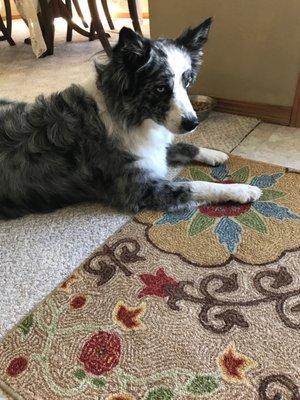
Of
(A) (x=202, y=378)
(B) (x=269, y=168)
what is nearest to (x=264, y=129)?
(B) (x=269, y=168)

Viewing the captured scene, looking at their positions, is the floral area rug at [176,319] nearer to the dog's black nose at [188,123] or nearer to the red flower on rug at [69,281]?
the red flower on rug at [69,281]

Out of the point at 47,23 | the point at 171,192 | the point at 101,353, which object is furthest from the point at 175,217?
the point at 47,23

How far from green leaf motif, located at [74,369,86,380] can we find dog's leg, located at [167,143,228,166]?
127 cm

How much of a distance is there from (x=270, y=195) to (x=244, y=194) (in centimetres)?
16

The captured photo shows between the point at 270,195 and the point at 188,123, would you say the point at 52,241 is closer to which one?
the point at 188,123

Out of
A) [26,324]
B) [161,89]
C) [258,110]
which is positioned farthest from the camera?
[258,110]

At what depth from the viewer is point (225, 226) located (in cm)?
170

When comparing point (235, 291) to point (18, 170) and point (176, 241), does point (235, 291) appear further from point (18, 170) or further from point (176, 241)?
point (18, 170)

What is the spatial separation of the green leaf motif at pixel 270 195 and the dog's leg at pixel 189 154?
35 centimetres

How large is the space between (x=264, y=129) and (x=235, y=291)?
140cm

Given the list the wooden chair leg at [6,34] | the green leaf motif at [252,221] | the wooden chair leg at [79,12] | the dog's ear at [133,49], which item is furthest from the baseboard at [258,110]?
the wooden chair leg at [6,34]

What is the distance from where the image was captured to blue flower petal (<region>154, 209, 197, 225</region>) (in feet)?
5.79

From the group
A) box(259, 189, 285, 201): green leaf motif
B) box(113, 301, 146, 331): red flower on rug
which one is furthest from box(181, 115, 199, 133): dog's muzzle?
box(113, 301, 146, 331): red flower on rug

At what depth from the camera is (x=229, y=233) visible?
1662mm
